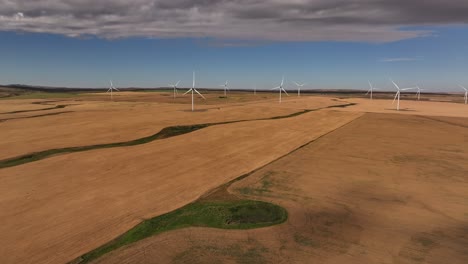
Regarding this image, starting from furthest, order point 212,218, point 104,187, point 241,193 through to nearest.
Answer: point 104,187, point 241,193, point 212,218

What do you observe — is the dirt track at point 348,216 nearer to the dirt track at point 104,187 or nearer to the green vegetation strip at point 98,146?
the dirt track at point 104,187

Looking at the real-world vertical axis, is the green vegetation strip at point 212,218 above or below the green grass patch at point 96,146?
below

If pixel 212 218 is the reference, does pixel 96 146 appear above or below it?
above

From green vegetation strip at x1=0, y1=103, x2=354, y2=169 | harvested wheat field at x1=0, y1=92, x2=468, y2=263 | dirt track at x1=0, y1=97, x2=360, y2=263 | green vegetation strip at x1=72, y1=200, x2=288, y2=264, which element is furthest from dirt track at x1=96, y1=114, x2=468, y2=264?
green vegetation strip at x1=0, y1=103, x2=354, y2=169

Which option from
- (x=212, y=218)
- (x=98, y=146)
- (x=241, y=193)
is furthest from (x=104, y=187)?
(x=98, y=146)

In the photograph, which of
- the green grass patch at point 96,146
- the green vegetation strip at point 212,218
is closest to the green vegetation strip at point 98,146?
the green grass patch at point 96,146

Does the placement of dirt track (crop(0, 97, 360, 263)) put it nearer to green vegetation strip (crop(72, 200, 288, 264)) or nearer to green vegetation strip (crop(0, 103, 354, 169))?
green vegetation strip (crop(72, 200, 288, 264))

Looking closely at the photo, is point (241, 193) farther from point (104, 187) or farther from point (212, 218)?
point (104, 187)
